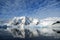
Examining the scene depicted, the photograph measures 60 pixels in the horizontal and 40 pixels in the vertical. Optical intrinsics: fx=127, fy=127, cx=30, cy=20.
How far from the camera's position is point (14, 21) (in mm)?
111125

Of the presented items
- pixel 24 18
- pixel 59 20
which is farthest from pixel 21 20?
pixel 59 20

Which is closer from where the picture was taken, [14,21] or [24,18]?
[14,21]

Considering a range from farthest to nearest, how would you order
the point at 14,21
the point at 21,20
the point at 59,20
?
the point at 21,20 < the point at 14,21 < the point at 59,20

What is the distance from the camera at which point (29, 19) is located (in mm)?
125312

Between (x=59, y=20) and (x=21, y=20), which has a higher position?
(x=21, y=20)

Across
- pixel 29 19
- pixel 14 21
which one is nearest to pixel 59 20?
pixel 14 21

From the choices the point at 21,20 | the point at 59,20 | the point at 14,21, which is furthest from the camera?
the point at 21,20

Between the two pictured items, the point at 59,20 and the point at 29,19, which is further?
the point at 29,19

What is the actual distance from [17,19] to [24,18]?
7533 mm

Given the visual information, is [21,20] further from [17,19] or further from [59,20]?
[59,20]

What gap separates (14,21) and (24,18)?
12.7 meters

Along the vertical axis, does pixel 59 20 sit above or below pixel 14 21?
below

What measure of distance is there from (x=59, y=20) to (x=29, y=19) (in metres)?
65.7

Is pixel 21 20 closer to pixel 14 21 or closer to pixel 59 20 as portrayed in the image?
pixel 14 21
